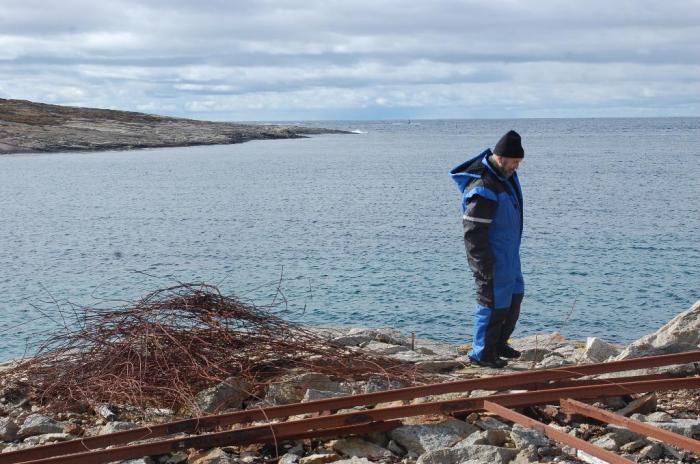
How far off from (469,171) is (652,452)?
10.4 feet

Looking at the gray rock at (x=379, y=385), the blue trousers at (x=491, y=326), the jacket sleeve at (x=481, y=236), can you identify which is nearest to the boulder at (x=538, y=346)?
the blue trousers at (x=491, y=326)

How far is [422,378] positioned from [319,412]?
1.34 m

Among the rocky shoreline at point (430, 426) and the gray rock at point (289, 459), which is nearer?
the rocky shoreline at point (430, 426)

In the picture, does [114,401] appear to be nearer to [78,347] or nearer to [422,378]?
[78,347]

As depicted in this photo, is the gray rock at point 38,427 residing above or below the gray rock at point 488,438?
below

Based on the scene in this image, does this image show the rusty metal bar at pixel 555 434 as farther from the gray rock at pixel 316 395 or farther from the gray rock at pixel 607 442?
the gray rock at pixel 316 395

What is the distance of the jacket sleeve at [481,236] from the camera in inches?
302

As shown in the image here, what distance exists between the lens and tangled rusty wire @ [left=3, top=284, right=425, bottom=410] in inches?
291

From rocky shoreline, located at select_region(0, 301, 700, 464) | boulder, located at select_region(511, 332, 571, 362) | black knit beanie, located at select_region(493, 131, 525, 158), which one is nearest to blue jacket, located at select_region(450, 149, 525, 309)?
black knit beanie, located at select_region(493, 131, 525, 158)

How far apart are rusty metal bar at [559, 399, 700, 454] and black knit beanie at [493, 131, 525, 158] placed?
227 cm

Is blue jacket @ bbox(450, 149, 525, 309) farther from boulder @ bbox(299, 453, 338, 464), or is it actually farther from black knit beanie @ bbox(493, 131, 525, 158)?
boulder @ bbox(299, 453, 338, 464)

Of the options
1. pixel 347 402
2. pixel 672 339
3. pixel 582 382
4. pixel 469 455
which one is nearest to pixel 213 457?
pixel 347 402

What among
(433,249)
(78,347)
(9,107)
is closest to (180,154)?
(9,107)

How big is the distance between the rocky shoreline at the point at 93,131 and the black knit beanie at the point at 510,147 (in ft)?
242
